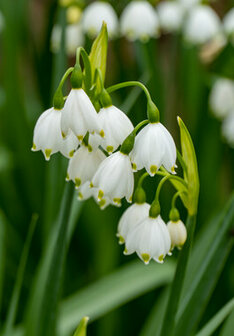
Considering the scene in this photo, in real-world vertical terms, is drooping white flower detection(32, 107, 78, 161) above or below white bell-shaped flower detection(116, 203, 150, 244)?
above

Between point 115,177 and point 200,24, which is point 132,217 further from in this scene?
point 200,24

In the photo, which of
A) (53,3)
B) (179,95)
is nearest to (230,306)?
(53,3)

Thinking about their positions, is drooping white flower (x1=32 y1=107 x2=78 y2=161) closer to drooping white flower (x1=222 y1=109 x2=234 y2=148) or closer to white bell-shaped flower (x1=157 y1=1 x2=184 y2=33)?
drooping white flower (x1=222 y1=109 x2=234 y2=148)

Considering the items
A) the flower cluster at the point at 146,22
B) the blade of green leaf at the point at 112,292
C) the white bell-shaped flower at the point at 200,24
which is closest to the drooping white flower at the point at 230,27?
the flower cluster at the point at 146,22

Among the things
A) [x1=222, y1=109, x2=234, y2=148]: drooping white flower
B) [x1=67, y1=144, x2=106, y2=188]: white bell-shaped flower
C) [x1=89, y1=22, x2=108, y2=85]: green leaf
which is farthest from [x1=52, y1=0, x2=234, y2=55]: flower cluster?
[x1=67, y1=144, x2=106, y2=188]: white bell-shaped flower

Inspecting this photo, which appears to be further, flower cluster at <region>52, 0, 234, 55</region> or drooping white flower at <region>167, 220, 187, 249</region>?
flower cluster at <region>52, 0, 234, 55</region>

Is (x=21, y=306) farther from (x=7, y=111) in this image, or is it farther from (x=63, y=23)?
(x=63, y=23)

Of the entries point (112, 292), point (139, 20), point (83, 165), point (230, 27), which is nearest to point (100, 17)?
point (139, 20)
